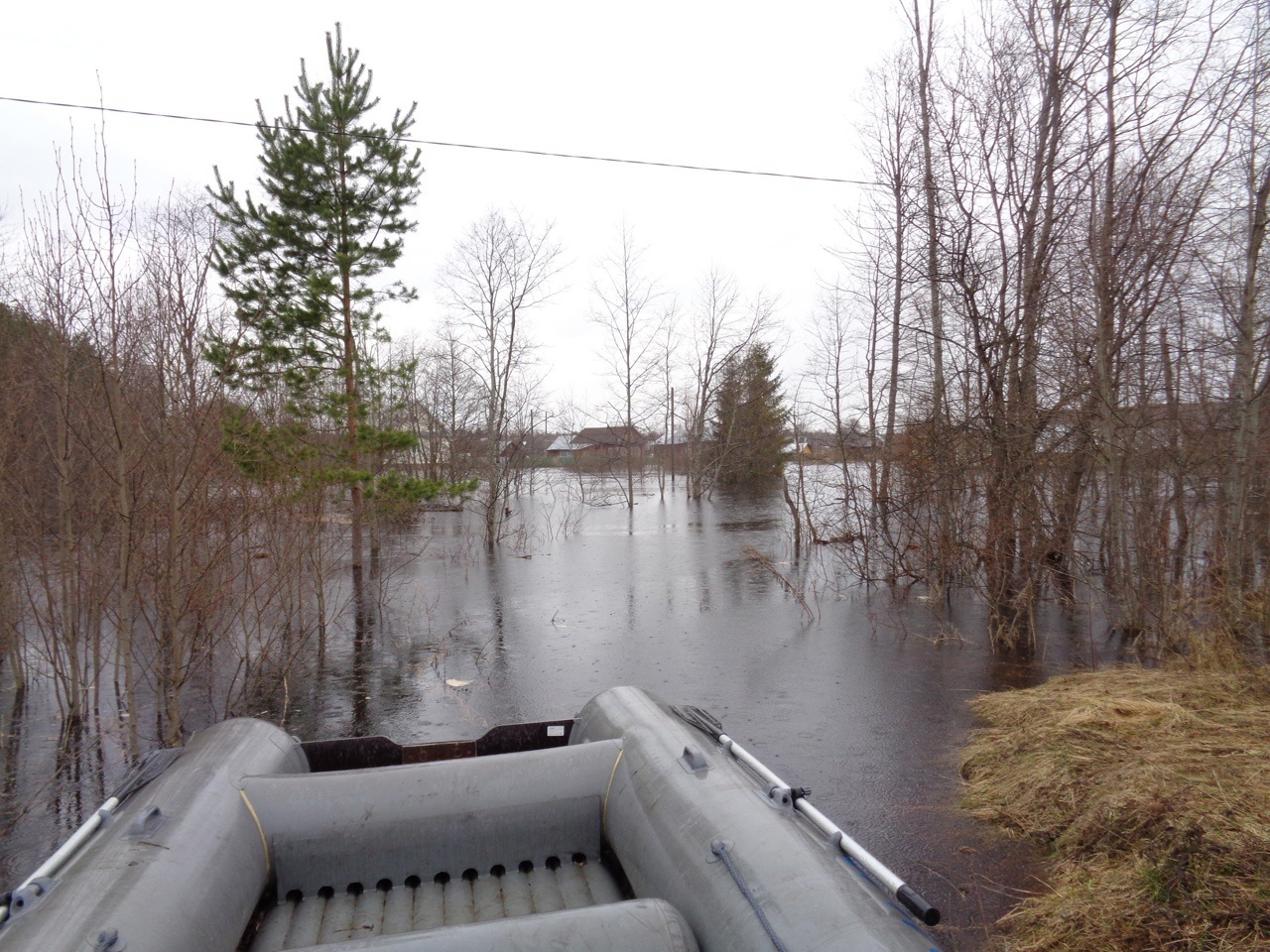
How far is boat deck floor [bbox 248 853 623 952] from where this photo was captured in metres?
2.90

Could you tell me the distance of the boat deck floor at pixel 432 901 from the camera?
9.50ft

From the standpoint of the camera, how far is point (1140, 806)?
3.71 meters

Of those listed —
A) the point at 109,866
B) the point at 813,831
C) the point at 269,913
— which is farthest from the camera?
the point at 269,913

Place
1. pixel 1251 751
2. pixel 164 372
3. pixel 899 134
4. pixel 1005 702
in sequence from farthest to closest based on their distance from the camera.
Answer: pixel 899 134
pixel 1005 702
pixel 164 372
pixel 1251 751

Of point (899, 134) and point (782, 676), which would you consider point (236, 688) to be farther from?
point (899, 134)

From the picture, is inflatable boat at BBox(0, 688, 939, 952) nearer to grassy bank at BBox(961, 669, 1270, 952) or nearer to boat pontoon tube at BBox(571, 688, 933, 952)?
boat pontoon tube at BBox(571, 688, 933, 952)

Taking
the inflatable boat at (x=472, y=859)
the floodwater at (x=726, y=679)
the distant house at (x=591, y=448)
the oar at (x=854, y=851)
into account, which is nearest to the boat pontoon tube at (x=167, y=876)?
the inflatable boat at (x=472, y=859)

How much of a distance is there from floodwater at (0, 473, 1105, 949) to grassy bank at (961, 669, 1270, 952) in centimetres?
26

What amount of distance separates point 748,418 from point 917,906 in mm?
33415

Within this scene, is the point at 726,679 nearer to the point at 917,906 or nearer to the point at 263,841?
the point at 263,841

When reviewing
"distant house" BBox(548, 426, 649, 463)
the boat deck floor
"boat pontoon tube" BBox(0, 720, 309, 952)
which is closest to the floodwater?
the boat deck floor

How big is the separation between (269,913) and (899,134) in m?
14.0

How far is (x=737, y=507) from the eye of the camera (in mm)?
27984

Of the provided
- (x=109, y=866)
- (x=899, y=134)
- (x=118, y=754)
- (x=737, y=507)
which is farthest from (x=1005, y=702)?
(x=737, y=507)
